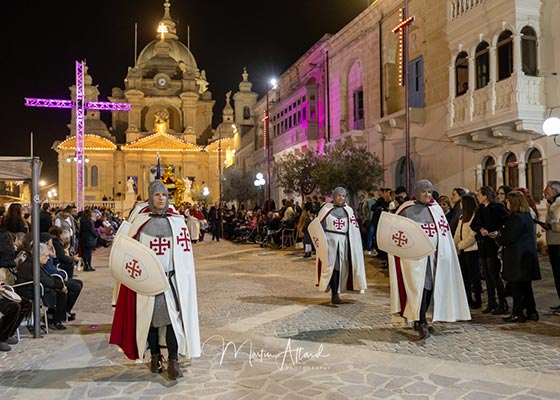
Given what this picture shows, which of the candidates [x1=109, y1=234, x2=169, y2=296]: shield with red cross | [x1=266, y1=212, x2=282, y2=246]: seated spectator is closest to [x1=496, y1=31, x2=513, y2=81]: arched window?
[x1=266, y1=212, x2=282, y2=246]: seated spectator

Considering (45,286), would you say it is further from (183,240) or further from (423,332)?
(423,332)

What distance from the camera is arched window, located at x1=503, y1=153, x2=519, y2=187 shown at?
55.9 feet

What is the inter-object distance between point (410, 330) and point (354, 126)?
69.9 feet

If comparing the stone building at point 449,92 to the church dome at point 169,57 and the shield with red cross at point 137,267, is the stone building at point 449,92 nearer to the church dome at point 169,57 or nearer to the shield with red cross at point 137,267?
the shield with red cross at point 137,267

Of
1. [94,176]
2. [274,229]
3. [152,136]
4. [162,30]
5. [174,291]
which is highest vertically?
[162,30]

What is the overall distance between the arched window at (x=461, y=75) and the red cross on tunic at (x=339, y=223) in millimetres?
11462

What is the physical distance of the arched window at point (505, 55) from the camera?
15984 millimetres

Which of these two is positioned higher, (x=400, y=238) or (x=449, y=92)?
(x=449, y=92)

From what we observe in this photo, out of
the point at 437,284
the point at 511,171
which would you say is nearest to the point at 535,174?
the point at 511,171

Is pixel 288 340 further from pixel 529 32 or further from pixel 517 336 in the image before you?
pixel 529 32

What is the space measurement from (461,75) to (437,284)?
46.2 ft

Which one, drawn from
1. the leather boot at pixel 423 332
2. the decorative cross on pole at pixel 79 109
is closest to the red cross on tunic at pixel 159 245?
the leather boot at pixel 423 332

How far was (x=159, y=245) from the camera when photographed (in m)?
5.46

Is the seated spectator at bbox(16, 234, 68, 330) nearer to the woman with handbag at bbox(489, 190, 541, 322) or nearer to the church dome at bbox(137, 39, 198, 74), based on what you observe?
the woman with handbag at bbox(489, 190, 541, 322)
